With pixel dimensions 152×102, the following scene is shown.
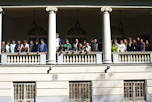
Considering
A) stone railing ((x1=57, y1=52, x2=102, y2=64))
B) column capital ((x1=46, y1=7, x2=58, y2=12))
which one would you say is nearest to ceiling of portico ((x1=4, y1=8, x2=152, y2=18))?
column capital ((x1=46, y1=7, x2=58, y2=12))

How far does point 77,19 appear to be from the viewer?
2792 cm

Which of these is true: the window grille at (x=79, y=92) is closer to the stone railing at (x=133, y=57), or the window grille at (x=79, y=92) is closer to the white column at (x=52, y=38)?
the white column at (x=52, y=38)

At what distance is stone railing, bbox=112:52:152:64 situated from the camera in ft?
79.5

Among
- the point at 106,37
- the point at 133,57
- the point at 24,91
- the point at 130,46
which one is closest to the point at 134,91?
the point at 133,57

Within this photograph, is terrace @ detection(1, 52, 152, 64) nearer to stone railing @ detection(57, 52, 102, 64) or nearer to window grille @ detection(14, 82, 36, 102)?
stone railing @ detection(57, 52, 102, 64)

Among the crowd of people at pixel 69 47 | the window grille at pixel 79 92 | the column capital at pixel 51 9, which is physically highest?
the column capital at pixel 51 9

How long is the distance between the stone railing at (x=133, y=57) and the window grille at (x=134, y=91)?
1411 mm

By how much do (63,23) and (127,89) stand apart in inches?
289

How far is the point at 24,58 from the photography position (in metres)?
23.9

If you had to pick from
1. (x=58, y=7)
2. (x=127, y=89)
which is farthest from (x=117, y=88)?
(x=58, y=7)

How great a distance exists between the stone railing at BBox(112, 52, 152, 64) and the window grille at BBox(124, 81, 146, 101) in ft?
4.63

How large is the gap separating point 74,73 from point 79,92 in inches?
48.3

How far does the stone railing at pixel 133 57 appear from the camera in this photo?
24234 mm

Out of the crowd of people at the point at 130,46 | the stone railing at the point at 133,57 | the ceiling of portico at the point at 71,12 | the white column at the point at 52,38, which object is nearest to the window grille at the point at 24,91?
the white column at the point at 52,38
